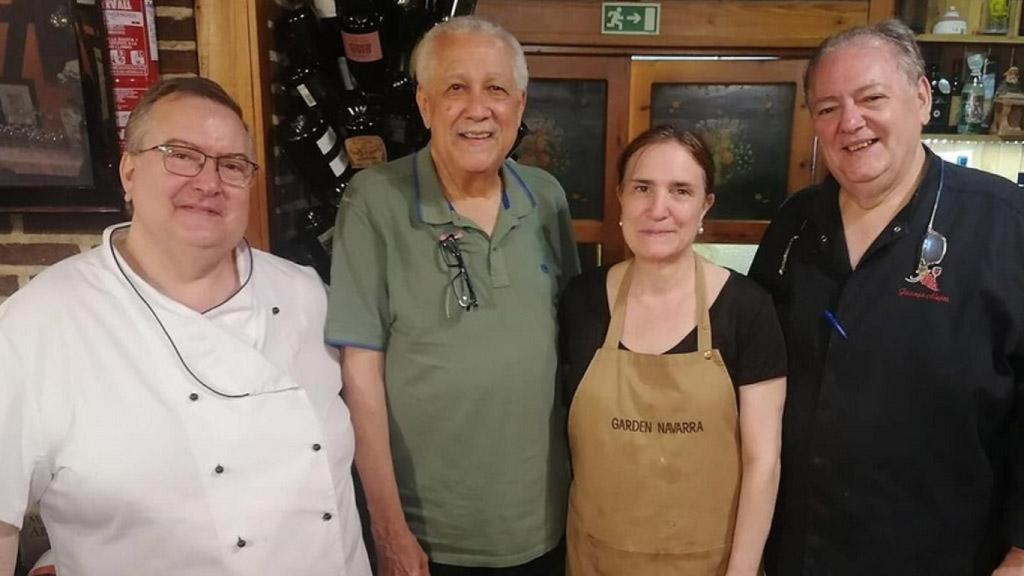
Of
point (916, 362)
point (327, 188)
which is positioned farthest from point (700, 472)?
point (327, 188)

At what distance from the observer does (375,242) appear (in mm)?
1505

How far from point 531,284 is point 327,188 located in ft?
3.11

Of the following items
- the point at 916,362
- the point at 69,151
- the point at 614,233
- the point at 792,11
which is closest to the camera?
the point at 916,362

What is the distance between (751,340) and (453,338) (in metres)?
0.57

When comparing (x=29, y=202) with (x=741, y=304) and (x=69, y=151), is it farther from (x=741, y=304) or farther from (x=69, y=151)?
(x=741, y=304)

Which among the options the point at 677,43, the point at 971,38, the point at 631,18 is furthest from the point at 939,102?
the point at 631,18

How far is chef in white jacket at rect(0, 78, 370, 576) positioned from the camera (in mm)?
1146

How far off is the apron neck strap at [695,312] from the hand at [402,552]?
0.55 m

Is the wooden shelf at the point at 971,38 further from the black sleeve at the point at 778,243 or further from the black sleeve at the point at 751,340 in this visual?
the black sleeve at the point at 751,340

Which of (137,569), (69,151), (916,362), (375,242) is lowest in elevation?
(137,569)

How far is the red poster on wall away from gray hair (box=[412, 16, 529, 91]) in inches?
30.5

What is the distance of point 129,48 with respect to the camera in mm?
1819

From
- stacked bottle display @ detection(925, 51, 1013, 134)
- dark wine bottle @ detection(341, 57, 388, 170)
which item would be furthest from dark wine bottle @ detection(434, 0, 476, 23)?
stacked bottle display @ detection(925, 51, 1013, 134)

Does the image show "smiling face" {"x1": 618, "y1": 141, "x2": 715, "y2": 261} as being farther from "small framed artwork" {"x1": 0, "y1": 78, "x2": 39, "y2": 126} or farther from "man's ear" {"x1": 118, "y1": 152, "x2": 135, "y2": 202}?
"small framed artwork" {"x1": 0, "y1": 78, "x2": 39, "y2": 126}
